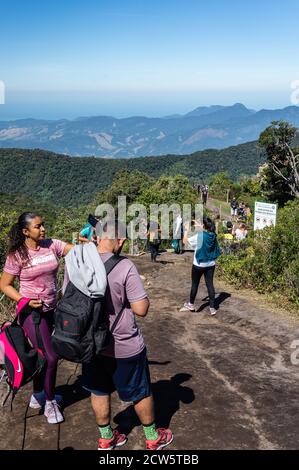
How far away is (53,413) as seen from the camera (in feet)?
12.6

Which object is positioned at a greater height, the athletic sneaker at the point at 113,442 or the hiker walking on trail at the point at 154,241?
the athletic sneaker at the point at 113,442

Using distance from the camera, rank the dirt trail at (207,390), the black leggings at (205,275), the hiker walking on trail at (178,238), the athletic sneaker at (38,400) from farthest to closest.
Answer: the hiker walking on trail at (178,238) < the black leggings at (205,275) < the athletic sneaker at (38,400) < the dirt trail at (207,390)

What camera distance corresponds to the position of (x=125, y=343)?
3.10 meters

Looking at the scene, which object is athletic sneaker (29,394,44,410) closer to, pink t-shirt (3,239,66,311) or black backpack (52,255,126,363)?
pink t-shirt (3,239,66,311)

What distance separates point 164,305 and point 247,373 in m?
2.89

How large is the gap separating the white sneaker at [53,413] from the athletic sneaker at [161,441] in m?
0.83

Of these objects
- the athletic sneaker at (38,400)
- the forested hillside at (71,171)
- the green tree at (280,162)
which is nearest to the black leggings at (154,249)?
the athletic sneaker at (38,400)

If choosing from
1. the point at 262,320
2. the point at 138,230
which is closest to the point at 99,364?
the point at 262,320

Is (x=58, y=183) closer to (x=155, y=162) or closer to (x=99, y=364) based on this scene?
(x=155, y=162)

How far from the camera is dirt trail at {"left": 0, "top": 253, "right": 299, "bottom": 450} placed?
3.68 metres

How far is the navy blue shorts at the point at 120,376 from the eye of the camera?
10.3ft

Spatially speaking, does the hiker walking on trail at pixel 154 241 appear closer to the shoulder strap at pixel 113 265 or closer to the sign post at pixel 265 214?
the sign post at pixel 265 214

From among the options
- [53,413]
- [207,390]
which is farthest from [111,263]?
[207,390]

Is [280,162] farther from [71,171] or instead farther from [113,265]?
[71,171]
